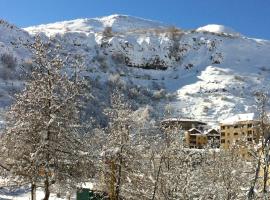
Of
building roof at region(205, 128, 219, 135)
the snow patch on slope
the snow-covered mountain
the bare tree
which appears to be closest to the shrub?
the snow-covered mountain

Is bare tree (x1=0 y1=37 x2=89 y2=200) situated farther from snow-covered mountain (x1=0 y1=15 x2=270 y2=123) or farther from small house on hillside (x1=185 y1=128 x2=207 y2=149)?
snow-covered mountain (x1=0 y1=15 x2=270 y2=123)

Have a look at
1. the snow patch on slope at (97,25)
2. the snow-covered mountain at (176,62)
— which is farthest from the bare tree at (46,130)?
the snow patch on slope at (97,25)

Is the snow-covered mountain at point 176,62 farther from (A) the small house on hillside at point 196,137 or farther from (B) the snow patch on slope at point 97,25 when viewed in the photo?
(A) the small house on hillside at point 196,137

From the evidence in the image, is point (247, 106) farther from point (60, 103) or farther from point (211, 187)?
point (60, 103)

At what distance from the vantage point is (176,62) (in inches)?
5817

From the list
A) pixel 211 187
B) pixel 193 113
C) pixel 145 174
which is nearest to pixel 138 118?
pixel 145 174

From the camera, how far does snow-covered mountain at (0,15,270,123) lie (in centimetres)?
11881

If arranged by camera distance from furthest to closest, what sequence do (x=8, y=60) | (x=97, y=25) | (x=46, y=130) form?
1. (x=97, y=25)
2. (x=8, y=60)
3. (x=46, y=130)

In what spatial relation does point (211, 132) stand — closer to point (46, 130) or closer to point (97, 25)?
point (46, 130)

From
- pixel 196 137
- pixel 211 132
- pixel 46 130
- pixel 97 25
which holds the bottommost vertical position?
pixel 196 137

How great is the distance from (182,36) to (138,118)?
137 meters

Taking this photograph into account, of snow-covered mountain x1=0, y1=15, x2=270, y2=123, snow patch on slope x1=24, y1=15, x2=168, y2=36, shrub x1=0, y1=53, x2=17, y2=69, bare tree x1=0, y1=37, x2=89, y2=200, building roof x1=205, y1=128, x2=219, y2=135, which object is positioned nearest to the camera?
bare tree x1=0, y1=37, x2=89, y2=200

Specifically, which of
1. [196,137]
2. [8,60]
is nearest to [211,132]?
[196,137]

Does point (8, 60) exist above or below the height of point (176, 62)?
below
